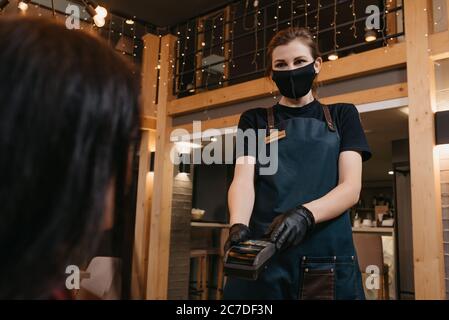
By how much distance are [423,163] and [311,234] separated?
2.42 metres

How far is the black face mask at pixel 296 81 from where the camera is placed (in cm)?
151

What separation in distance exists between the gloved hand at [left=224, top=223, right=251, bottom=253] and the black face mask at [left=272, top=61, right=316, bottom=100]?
1.76 feet

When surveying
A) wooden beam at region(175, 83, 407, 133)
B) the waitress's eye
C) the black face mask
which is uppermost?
wooden beam at region(175, 83, 407, 133)

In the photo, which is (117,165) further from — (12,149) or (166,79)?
(166,79)

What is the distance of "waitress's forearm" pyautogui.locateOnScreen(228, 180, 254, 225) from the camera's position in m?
1.33

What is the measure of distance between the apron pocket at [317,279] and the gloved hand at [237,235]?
19cm

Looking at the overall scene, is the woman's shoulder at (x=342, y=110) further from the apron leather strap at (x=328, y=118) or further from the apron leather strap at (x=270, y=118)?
the apron leather strap at (x=270, y=118)

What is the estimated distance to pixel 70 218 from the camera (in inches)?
17.6

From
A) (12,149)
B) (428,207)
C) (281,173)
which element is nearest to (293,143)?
(281,173)

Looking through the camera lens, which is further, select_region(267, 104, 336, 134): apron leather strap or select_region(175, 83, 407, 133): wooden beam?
select_region(175, 83, 407, 133): wooden beam

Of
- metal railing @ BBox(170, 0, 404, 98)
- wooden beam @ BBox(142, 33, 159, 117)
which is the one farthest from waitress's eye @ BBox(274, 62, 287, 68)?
wooden beam @ BBox(142, 33, 159, 117)

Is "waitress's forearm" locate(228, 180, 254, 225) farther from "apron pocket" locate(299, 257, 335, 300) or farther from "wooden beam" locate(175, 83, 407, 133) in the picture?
"wooden beam" locate(175, 83, 407, 133)

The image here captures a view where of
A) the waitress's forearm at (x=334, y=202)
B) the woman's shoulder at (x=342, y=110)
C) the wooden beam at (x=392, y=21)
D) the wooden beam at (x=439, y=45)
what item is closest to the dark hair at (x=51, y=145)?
the waitress's forearm at (x=334, y=202)

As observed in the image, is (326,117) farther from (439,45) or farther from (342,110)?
(439,45)
